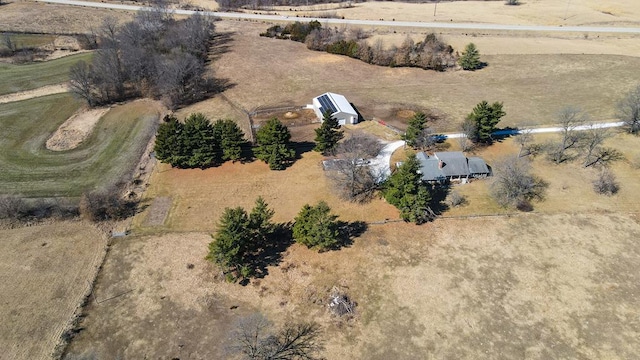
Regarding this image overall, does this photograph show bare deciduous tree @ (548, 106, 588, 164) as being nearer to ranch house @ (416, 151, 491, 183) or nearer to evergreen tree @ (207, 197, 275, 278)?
ranch house @ (416, 151, 491, 183)

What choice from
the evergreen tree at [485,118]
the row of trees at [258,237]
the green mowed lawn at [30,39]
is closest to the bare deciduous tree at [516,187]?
the evergreen tree at [485,118]

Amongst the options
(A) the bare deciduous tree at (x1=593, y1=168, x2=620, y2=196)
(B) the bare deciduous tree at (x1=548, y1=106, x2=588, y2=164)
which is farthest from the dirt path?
(A) the bare deciduous tree at (x1=593, y1=168, x2=620, y2=196)

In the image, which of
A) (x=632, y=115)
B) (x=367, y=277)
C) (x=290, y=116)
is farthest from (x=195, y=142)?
(x=632, y=115)

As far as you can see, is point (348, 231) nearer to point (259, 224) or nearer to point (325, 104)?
point (259, 224)

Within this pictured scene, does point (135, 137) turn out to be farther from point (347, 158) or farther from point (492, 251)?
point (492, 251)

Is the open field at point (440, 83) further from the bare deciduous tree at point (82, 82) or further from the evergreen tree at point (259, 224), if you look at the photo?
the evergreen tree at point (259, 224)
